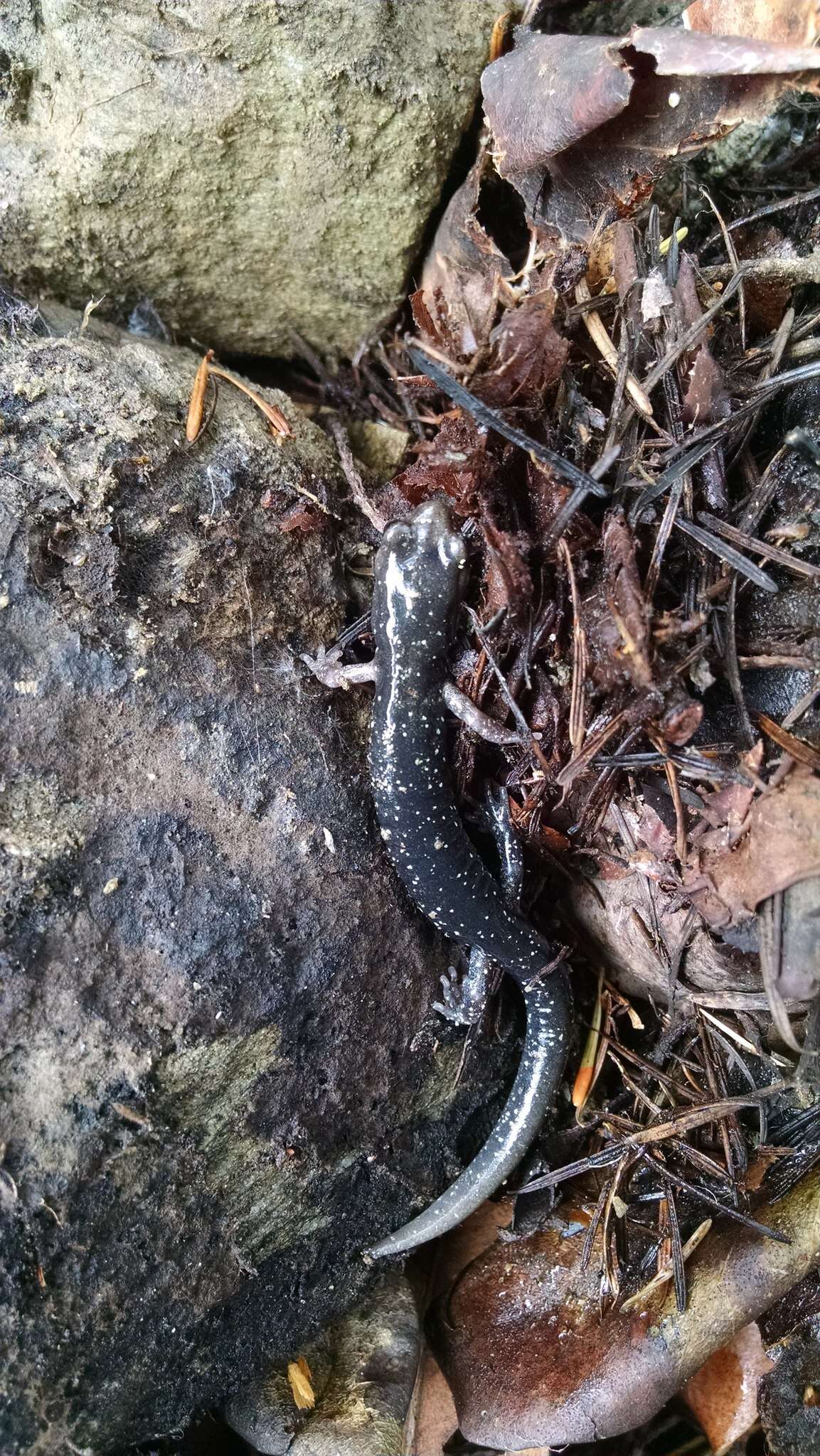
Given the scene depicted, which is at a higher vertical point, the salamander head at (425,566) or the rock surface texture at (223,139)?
the rock surface texture at (223,139)

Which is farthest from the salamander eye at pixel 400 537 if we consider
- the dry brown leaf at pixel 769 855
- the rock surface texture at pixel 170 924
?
the dry brown leaf at pixel 769 855

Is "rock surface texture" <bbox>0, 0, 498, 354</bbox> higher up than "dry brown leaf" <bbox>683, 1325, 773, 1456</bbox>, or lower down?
higher up

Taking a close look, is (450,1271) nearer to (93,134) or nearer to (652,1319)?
(652,1319)

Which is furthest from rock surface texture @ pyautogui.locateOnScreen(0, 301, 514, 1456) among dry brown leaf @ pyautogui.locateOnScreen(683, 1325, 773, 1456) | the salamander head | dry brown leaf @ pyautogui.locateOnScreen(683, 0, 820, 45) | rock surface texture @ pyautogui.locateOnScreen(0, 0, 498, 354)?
dry brown leaf @ pyautogui.locateOnScreen(683, 0, 820, 45)

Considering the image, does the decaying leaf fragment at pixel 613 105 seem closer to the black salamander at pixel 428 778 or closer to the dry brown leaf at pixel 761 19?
the dry brown leaf at pixel 761 19

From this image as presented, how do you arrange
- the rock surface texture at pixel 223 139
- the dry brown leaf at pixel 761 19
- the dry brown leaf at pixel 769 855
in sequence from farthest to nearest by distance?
the rock surface texture at pixel 223 139 → the dry brown leaf at pixel 769 855 → the dry brown leaf at pixel 761 19

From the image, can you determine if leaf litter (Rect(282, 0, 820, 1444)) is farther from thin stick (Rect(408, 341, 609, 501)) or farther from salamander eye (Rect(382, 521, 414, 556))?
salamander eye (Rect(382, 521, 414, 556))
